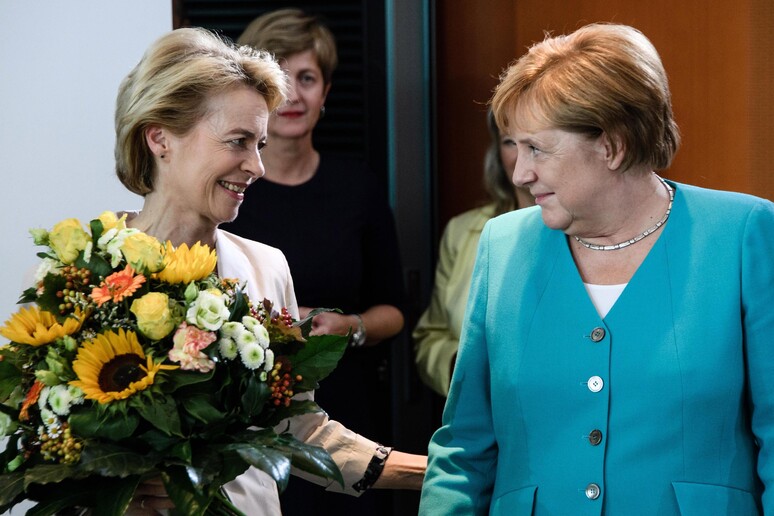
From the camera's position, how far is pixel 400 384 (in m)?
3.76

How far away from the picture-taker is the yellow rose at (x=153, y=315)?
1.55 m

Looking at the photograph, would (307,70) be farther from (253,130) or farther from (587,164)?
(587,164)

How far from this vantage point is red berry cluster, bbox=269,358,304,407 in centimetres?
163

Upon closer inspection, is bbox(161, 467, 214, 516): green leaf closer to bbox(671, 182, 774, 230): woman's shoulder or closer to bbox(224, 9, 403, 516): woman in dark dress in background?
bbox(671, 182, 774, 230): woman's shoulder

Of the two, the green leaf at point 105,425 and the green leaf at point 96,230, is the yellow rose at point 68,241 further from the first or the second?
the green leaf at point 105,425

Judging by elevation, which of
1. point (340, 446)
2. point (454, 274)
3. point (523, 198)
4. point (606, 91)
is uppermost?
point (606, 91)

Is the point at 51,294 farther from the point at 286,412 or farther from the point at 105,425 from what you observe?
the point at 286,412

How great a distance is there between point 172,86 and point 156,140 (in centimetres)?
12

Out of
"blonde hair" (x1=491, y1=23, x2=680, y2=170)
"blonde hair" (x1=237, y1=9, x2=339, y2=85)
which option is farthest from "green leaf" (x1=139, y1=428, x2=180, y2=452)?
"blonde hair" (x1=237, y1=9, x2=339, y2=85)

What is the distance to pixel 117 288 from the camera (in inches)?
62.1

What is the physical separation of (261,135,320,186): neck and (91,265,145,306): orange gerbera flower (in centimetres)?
152

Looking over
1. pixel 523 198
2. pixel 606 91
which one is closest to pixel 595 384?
pixel 606 91

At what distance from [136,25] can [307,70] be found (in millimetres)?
528

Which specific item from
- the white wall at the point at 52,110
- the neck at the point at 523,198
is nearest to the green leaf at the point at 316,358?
the white wall at the point at 52,110
